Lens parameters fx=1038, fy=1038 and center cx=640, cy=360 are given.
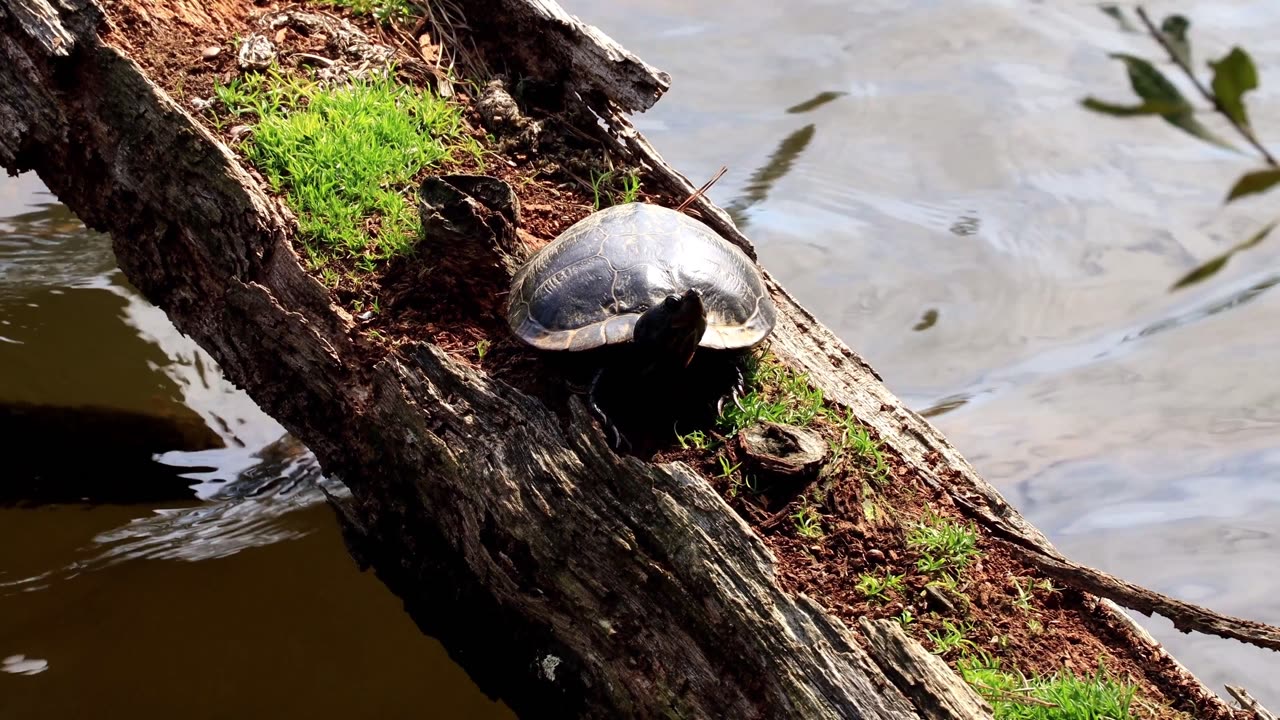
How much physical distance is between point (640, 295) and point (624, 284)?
0.07 meters

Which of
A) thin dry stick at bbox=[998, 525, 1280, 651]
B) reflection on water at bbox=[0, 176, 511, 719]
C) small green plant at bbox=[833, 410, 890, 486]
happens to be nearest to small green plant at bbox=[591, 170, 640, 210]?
small green plant at bbox=[833, 410, 890, 486]

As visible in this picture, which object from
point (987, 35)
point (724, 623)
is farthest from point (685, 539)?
point (987, 35)

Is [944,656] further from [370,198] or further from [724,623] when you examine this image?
[370,198]

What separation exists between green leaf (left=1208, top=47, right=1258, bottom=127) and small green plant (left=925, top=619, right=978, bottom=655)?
8.19 ft

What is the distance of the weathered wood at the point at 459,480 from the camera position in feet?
9.36

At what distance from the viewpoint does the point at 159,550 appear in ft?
15.7

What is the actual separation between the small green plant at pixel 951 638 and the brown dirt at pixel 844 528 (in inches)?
0.6

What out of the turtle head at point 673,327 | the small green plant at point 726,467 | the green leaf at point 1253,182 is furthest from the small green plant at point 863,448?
the green leaf at point 1253,182

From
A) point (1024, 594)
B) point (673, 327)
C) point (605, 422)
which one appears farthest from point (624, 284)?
point (1024, 594)

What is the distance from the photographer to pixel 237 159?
3.91 meters

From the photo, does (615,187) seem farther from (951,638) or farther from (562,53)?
(951,638)

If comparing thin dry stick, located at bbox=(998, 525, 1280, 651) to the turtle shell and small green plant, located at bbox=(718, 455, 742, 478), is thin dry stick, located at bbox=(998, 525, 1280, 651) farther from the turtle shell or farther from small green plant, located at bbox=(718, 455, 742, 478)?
the turtle shell

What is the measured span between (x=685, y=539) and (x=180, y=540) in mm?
3002

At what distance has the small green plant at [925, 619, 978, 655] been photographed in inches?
116
